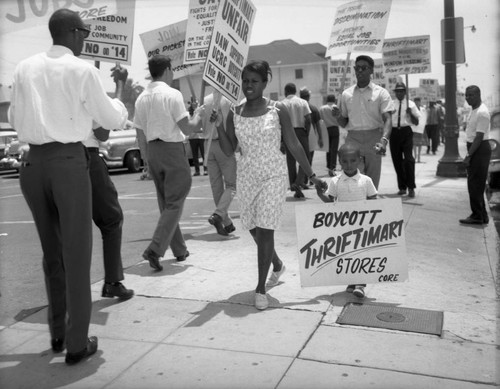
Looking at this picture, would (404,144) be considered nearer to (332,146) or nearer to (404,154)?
(404,154)

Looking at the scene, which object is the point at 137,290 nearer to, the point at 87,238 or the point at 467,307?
the point at 87,238

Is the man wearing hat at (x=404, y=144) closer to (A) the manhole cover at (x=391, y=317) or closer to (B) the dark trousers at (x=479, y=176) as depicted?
(B) the dark trousers at (x=479, y=176)

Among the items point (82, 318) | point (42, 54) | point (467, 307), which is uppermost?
point (42, 54)

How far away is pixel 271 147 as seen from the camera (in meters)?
4.56

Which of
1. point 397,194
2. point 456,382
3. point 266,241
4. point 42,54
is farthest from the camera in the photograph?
point 397,194

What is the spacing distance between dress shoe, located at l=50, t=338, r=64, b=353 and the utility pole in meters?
10.7

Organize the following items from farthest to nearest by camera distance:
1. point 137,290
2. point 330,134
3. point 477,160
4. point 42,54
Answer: point 330,134
point 477,160
point 137,290
point 42,54

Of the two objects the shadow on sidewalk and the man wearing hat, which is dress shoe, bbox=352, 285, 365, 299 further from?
the man wearing hat

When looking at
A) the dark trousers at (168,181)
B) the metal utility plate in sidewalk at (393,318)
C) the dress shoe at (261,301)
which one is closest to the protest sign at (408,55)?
the dark trousers at (168,181)

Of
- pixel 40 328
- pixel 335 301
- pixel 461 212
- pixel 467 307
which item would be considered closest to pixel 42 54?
pixel 40 328

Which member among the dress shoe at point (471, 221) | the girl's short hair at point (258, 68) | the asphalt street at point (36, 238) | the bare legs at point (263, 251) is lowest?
the dress shoe at point (471, 221)

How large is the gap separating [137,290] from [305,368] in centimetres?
204

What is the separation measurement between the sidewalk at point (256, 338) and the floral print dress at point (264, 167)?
70 cm

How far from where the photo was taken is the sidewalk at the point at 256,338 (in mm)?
3289
